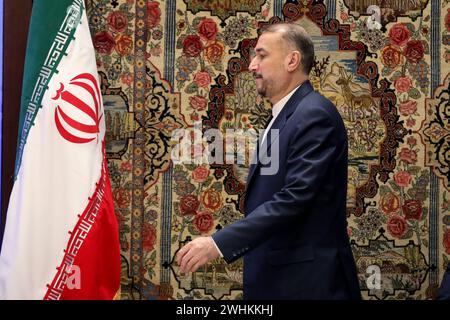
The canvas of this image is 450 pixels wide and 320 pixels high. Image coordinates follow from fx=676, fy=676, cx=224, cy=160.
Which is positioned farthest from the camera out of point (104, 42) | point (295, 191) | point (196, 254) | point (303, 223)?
point (104, 42)

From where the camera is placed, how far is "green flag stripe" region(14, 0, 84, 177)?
3.55 metres

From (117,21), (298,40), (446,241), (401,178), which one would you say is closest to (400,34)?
(401,178)

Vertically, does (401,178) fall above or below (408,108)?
below

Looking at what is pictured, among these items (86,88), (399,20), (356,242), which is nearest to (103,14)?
(86,88)

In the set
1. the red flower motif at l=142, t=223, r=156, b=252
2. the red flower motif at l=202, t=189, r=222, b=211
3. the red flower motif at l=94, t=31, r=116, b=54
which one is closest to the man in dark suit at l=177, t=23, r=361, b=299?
the red flower motif at l=202, t=189, r=222, b=211

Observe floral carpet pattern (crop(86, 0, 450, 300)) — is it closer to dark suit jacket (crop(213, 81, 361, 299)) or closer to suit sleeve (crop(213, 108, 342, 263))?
dark suit jacket (crop(213, 81, 361, 299))

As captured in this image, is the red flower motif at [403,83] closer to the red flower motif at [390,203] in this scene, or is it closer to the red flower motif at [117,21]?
the red flower motif at [390,203]

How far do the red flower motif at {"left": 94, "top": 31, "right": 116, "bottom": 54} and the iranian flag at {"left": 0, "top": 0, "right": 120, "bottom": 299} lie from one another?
1.65 feet

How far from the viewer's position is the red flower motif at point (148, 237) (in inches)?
166

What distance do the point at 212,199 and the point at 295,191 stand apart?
160 cm

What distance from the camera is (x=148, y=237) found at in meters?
4.21

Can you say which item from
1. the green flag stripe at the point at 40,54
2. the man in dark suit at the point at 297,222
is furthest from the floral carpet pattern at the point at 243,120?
the man in dark suit at the point at 297,222

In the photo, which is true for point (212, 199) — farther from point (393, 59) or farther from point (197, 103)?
point (393, 59)
